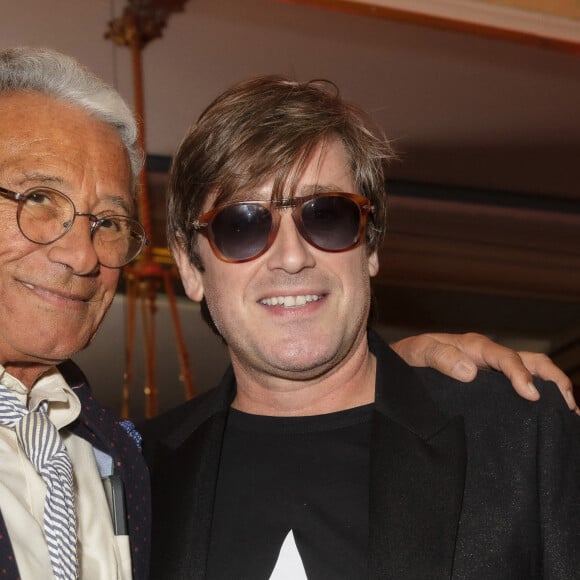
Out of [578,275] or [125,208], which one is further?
[578,275]

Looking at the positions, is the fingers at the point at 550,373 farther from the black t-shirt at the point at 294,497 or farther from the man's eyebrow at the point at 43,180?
the man's eyebrow at the point at 43,180

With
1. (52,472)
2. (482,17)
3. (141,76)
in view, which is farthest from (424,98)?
(52,472)

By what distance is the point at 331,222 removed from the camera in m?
1.92

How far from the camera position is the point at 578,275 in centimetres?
767

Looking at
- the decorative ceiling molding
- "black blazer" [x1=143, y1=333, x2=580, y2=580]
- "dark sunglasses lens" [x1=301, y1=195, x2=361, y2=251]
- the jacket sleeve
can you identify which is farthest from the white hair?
the decorative ceiling molding

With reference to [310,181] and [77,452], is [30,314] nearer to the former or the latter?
[77,452]

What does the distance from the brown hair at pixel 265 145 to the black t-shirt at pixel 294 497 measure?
41cm

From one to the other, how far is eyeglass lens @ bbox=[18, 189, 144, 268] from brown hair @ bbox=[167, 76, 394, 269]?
0.62ft

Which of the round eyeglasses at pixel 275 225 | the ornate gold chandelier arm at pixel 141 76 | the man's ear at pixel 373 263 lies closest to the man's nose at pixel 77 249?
the round eyeglasses at pixel 275 225

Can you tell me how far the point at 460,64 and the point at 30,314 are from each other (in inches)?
135

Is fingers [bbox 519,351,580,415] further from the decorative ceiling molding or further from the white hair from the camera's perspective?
the decorative ceiling molding

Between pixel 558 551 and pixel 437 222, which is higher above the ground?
pixel 558 551

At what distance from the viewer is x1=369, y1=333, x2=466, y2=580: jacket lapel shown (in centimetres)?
163

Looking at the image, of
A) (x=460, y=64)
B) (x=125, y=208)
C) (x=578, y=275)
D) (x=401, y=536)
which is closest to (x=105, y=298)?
(x=125, y=208)
